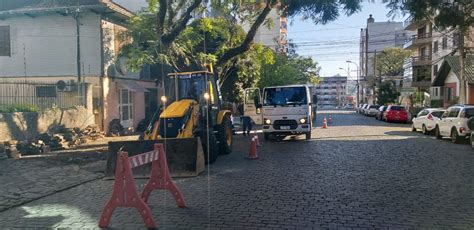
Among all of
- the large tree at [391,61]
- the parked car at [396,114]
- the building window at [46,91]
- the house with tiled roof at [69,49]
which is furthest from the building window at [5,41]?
the large tree at [391,61]

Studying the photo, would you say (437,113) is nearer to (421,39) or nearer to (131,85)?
(131,85)

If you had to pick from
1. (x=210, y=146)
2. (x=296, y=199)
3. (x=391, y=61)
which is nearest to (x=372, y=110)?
(x=391, y=61)

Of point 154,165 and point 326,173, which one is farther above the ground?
point 154,165

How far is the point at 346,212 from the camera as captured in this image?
639 cm

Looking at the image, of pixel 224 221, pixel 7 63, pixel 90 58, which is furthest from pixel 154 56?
pixel 224 221

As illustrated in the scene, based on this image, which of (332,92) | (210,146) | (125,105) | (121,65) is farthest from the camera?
(332,92)

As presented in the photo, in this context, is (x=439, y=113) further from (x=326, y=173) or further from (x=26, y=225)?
(x=26, y=225)

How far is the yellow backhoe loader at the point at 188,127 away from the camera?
969cm

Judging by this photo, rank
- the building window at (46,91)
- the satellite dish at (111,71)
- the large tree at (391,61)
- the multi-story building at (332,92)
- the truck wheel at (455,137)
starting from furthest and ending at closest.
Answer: the multi-story building at (332,92) < the large tree at (391,61) < the satellite dish at (111,71) < the building window at (46,91) < the truck wheel at (455,137)

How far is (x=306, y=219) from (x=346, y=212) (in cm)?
77

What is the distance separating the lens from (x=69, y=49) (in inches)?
829

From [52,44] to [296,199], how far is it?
18.3m

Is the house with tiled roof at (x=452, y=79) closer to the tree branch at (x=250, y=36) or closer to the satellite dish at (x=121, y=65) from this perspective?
the tree branch at (x=250, y=36)

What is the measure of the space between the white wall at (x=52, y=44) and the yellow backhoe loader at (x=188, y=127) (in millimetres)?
9447
